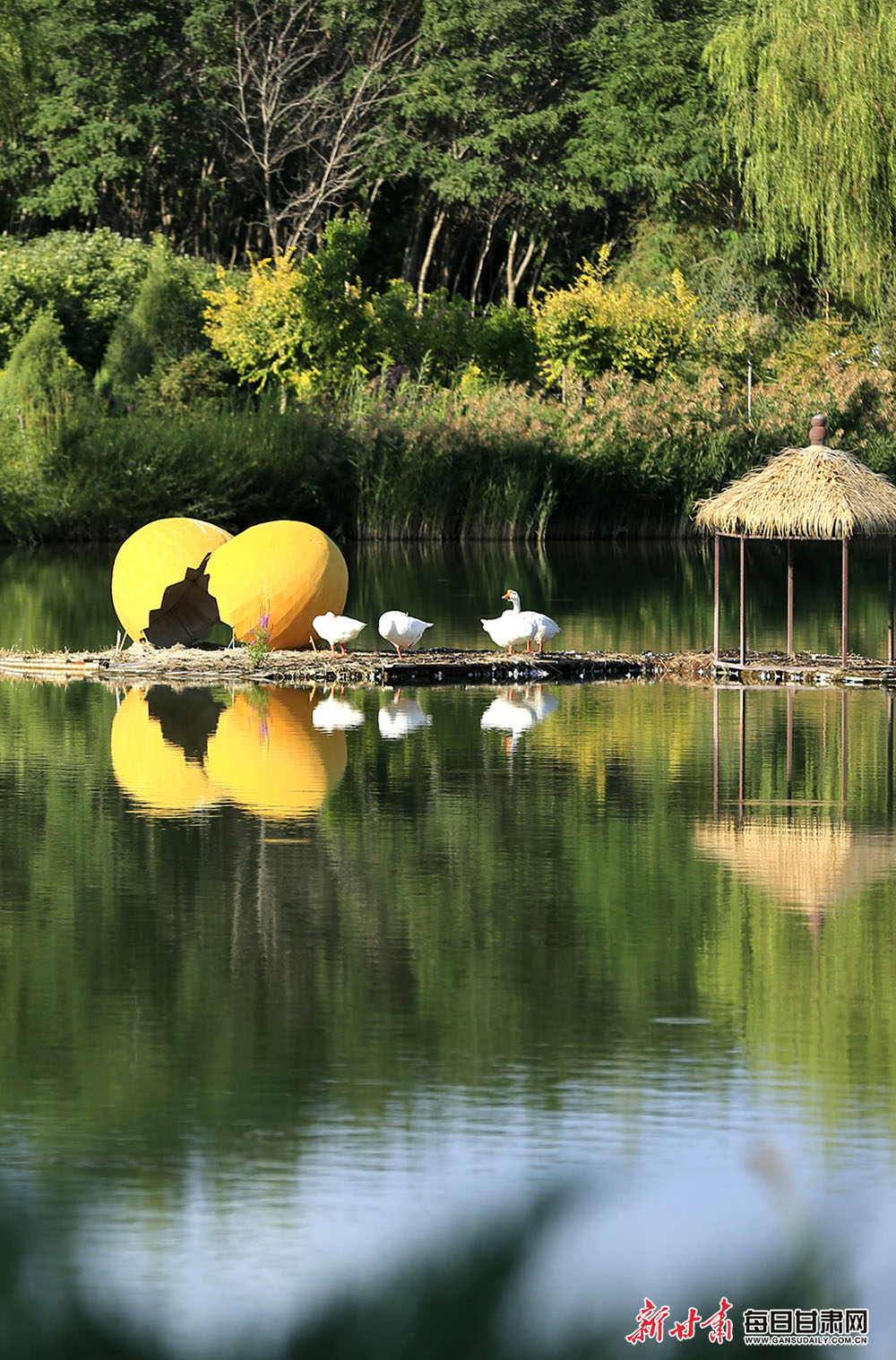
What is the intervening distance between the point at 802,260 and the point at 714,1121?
53.2 metres

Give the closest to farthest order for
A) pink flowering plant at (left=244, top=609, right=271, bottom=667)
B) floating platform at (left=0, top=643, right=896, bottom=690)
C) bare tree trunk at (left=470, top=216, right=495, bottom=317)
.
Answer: floating platform at (left=0, top=643, right=896, bottom=690) < pink flowering plant at (left=244, top=609, right=271, bottom=667) < bare tree trunk at (left=470, top=216, right=495, bottom=317)

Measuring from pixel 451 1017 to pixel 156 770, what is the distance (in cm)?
630

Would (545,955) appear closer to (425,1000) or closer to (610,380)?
(425,1000)

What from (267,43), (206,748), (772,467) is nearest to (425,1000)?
(206,748)

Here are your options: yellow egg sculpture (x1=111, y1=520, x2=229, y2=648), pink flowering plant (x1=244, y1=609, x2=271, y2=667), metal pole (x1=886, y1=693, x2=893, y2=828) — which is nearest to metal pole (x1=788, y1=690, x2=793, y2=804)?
metal pole (x1=886, y1=693, x2=893, y2=828)

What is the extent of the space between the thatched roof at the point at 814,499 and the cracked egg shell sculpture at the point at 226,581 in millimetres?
3531

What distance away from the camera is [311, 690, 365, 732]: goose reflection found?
1602 cm

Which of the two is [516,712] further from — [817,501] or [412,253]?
[412,253]

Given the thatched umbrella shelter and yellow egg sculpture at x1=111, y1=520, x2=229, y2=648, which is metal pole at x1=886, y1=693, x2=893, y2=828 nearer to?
the thatched umbrella shelter

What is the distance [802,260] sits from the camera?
190 feet

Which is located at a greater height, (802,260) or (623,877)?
(802,260)

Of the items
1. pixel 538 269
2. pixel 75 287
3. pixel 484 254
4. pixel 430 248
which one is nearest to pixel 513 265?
pixel 484 254

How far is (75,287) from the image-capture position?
5441 cm

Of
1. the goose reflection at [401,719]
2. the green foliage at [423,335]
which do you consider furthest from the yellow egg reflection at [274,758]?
the green foliage at [423,335]
